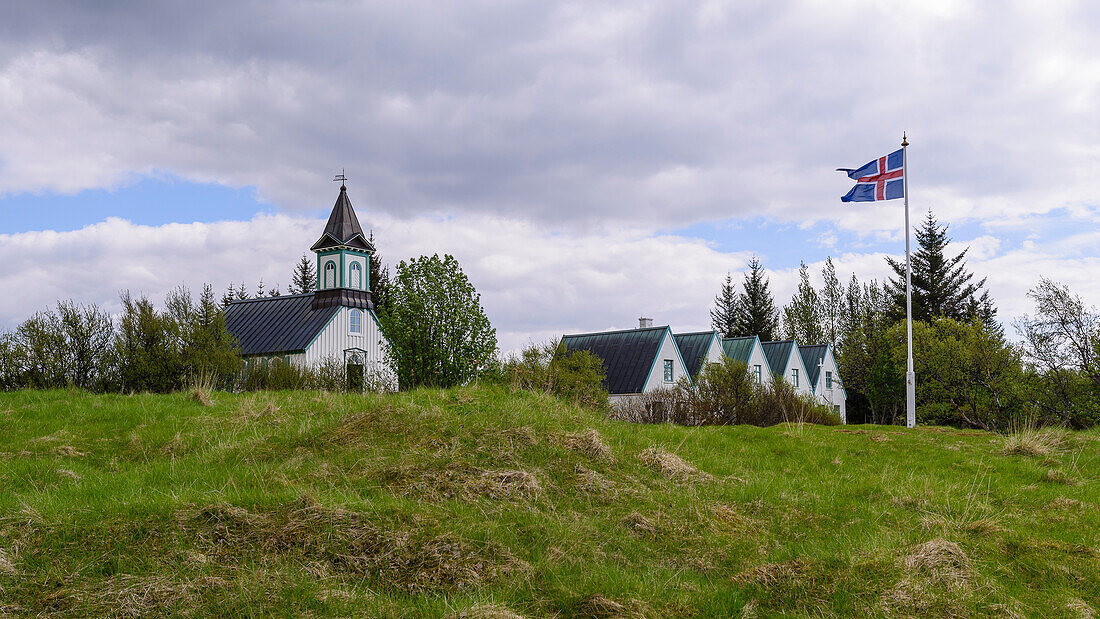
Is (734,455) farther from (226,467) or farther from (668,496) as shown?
(226,467)

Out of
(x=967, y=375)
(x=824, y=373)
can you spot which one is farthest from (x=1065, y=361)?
(x=824, y=373)

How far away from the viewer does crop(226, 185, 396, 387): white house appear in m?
37.4

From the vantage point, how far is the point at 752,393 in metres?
26.6

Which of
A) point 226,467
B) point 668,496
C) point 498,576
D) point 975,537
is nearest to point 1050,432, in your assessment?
point 975,537

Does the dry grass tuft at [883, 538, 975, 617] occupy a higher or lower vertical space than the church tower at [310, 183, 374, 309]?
lower

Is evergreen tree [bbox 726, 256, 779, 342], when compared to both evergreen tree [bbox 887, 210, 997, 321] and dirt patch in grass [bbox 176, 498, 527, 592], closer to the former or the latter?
evergreen tree [bbox 887, 210, 997, 321]

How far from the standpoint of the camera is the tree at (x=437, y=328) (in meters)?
21.4

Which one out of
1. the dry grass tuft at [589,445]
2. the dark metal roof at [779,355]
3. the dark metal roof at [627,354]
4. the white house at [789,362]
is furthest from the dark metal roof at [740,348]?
the dry grass tuft at [589,445]

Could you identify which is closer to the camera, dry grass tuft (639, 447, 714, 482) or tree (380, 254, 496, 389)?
dry grass tuft (639, 447, 714, 482)

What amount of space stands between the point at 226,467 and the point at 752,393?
2098 centimetres

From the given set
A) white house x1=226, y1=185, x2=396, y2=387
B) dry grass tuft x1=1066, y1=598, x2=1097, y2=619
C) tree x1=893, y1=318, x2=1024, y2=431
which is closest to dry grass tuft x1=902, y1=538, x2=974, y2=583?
dry grass tuft x1=1066, y1=598, x2=1097, y2=619

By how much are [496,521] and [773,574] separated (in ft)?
8.04

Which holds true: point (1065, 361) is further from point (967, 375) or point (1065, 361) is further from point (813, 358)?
point (813, 358)

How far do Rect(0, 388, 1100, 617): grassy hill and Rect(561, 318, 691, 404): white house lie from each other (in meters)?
26.5
